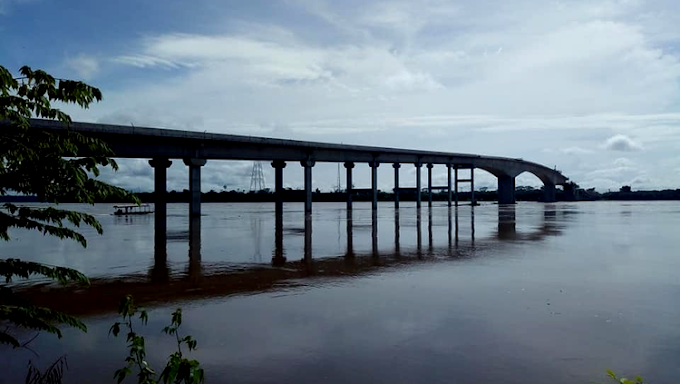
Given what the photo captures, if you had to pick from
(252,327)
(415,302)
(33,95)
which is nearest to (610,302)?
(415,302)

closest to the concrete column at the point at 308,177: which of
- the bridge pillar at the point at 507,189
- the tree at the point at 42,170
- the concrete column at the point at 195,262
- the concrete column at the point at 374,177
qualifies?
the concrete column at the point at 374,177

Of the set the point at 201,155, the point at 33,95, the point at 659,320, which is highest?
the point at 201,155

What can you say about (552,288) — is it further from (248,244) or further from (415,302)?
(248,244)

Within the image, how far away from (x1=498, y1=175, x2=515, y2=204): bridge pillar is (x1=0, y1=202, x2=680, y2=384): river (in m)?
111

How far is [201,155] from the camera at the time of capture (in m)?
54.1

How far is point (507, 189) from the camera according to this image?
126062 millimetres

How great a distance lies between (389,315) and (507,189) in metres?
123

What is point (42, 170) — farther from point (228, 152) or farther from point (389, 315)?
point (228, 152)

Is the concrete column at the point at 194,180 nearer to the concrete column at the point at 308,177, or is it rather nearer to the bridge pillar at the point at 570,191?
the concrete column at the point at 308,177

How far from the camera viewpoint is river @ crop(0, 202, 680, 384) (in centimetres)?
666

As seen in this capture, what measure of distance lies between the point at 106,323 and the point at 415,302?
5828 millimetres

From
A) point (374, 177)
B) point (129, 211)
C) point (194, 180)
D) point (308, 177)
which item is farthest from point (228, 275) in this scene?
point (374, 177)

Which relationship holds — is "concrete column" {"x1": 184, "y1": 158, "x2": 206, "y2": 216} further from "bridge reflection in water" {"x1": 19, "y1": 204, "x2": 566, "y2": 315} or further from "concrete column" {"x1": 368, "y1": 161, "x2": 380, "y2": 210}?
"concrete column" {"x1": 368, "y1": 161, "x2": 380, "y2": 210}

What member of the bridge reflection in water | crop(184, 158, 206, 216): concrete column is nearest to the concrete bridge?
crop(184, 158, 206, 216): concrete column
